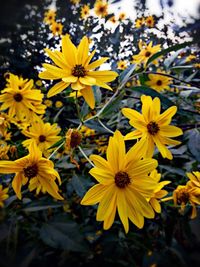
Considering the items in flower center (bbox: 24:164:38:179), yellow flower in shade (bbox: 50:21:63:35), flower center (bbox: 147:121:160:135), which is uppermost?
yellow flower in shade (bbox: 50:21:63:35)

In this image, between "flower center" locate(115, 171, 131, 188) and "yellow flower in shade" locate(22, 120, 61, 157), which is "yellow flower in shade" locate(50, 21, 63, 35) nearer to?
"yellow flower in shade" locate(22, 120, 61, 157)

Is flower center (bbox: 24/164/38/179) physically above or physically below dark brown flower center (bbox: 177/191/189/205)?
above

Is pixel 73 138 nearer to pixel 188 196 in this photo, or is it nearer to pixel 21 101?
pixel 188 196

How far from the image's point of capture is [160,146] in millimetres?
713

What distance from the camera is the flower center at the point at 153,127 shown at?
0.70 m

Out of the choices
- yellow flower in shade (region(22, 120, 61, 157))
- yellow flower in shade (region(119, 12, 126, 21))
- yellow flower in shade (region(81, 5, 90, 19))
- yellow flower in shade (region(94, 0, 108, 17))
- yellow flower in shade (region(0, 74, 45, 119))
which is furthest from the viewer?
yellow flower in shade (region(119, 12, 126, 21))

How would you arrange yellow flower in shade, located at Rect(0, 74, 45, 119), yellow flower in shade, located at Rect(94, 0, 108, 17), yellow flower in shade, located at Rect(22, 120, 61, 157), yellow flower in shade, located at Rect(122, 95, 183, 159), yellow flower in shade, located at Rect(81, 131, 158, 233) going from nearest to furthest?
yellow flower in shade, located at Rect(81, 131, 158, 233), yellow flower in shade, located at Rect(122, 95, 183, 159), yellow flower in shade, located at Rect(22, 120, 61, 157), yellow flower in shade, located at Rect(0, 74, 45, 119), yellow flower in shade, located at Rect(94, 0, 108, 17)

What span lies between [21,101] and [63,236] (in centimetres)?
52

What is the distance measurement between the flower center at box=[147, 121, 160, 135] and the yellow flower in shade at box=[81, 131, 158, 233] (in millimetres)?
116

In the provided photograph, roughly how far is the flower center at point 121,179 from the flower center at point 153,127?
14cm

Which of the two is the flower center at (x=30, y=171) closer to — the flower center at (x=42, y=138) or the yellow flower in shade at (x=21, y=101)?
the flower center at (x=42, y=138)

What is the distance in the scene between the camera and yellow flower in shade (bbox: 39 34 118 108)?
667mm

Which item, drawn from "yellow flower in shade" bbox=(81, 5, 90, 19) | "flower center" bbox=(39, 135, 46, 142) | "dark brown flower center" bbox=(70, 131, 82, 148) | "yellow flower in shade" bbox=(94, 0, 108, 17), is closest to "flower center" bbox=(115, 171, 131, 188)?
"dark brown flower center" bbox=(70, 131, 82, 148)

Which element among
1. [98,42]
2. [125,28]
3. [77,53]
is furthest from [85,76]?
[125,28]
